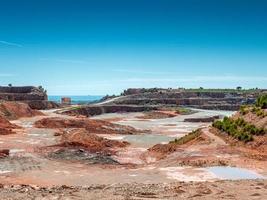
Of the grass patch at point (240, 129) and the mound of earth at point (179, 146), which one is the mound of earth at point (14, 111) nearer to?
the mound of earth at point (179, 146)

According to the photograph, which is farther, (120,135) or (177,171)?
(120,135)

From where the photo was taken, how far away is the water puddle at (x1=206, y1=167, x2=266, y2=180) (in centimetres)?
2405

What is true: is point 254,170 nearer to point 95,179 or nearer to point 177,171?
point 177,171

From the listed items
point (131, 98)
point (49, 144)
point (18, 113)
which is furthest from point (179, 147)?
point (131, 98)

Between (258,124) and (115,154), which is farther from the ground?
(258,124)

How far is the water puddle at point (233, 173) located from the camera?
24.0 meters

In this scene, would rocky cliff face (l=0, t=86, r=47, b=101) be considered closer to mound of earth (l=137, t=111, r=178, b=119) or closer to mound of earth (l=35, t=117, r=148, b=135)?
mound of earth (l=137, t=111, r=178, b=119)

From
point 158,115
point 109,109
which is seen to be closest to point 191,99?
point 109,109

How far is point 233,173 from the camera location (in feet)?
82.9

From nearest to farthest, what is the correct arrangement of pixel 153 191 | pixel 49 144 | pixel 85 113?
pixel 153 191, pixel 49 144, pixel 85 113

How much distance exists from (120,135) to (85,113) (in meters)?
45.5

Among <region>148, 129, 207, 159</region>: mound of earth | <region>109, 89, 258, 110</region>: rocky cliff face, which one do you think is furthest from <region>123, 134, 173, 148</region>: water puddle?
<region>109, 89, 258, 110</region>: rocky cliff face

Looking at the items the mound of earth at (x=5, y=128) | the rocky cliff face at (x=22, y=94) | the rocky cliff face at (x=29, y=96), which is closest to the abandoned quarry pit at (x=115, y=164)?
the mound of earth at (x=5, y=128)

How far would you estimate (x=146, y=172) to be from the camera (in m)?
26.5
